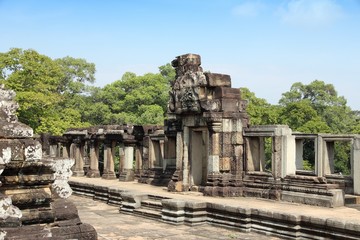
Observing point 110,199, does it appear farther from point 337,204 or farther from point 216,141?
point 337,204

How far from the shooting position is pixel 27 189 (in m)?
4.73

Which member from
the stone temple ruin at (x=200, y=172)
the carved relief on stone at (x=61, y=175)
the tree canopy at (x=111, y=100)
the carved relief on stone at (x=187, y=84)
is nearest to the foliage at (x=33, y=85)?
the tree canopy at (x=111, y=100)

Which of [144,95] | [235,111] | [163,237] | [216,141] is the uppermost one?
[144,95]

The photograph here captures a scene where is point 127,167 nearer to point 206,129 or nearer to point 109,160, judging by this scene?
point 109,160

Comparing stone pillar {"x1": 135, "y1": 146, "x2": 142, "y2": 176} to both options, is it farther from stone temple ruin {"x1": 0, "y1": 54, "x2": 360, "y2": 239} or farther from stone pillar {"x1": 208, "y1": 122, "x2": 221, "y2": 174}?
stone pillar {"x1": 208, "y1": 122, "x2": 221, "y2": 174}

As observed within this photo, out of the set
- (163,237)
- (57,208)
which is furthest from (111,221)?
(57,208)

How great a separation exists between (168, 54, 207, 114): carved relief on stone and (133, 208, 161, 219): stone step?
343 centimetres

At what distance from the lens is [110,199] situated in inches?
567

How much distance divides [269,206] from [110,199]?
223 inches

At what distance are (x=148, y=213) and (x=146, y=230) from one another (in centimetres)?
167

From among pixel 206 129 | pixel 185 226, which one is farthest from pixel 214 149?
pixel 185 226

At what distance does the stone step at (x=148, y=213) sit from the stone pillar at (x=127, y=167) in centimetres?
722

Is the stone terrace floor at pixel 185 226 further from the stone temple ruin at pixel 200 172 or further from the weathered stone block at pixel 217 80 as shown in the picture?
the weathered stone block at pixel 217 80

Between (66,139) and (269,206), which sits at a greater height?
(66,139)
